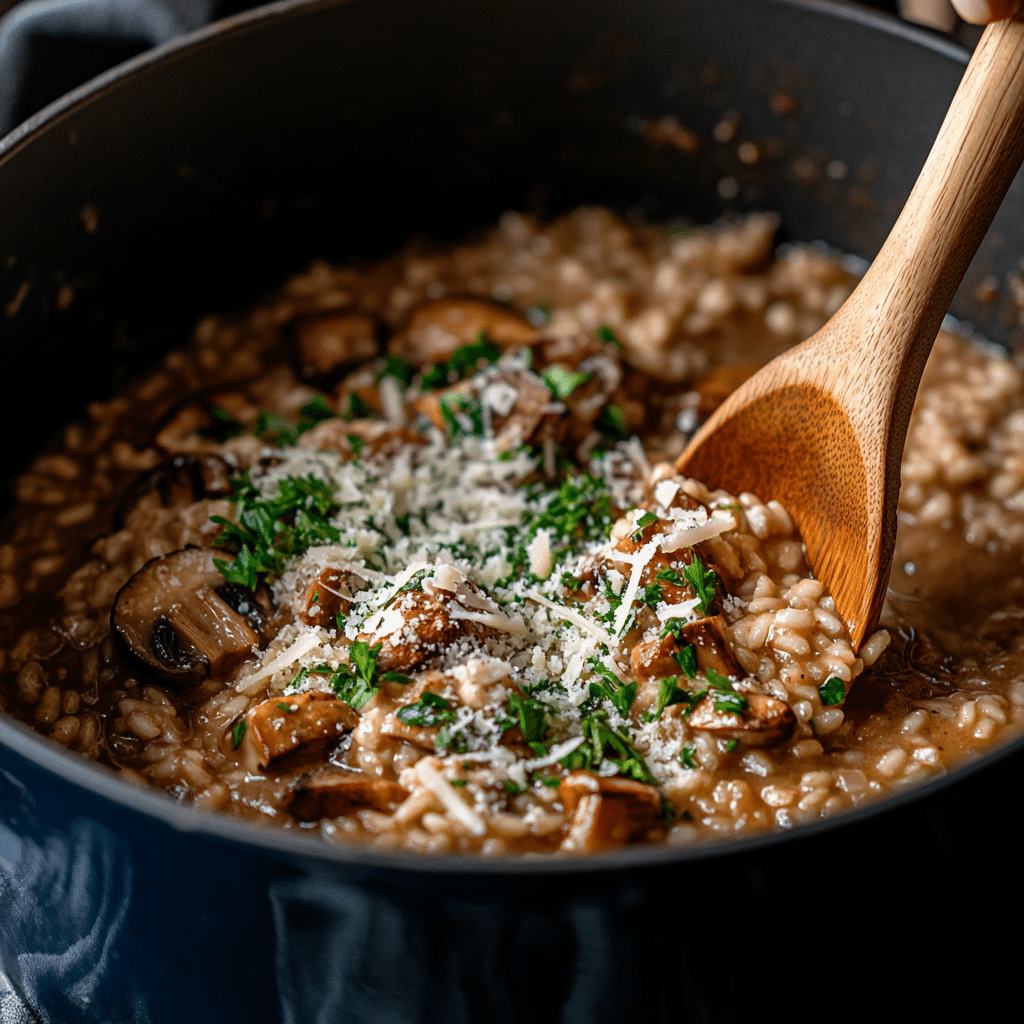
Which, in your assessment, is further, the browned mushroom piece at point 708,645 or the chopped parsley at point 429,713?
the browned mushroom piece at point 708,645

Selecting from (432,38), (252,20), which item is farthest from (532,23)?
(252,20)

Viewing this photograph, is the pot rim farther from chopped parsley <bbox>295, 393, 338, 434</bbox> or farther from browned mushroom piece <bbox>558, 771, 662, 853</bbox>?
chopped parsley <bbox>295, 393, 338, 434</bbox>

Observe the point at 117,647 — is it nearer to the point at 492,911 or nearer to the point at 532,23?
the point at 492,911

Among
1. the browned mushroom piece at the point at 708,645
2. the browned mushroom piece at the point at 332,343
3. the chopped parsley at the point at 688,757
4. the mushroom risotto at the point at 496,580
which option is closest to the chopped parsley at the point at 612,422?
the mushroom risotto at the point at 496,580

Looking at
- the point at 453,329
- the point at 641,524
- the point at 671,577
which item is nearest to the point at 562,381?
the point at 453,329

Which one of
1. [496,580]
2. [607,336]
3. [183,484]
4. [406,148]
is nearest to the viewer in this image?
[496,580]

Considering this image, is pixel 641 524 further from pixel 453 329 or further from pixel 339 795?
pixel 453 329

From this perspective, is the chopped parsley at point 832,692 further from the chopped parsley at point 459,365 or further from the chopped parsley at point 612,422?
the chopped parsley at point 459,365
